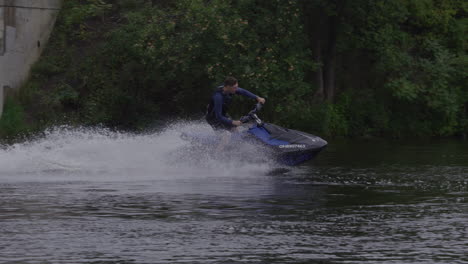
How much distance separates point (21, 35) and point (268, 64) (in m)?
8.05

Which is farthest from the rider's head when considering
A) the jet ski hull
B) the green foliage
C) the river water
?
the green foliage

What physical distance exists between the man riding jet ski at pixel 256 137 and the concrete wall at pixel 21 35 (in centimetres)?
1352

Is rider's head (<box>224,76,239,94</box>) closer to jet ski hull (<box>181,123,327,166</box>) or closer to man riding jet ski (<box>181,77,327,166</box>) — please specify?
man riding jet ski (<box>181,77,327,166</box>)

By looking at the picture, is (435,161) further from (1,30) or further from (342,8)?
(1,30)

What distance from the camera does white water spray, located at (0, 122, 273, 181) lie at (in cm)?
Answer: 1720

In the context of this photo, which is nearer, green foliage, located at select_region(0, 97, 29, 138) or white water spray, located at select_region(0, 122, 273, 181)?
white water spray, located at select_region(0, 122, 273, 181)

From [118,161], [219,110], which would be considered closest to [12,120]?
[118,161]

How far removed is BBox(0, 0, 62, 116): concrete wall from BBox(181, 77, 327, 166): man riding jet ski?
44.4 feet

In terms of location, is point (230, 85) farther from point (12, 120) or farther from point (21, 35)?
point (21, 35)

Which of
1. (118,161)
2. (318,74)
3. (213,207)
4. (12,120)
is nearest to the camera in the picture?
(213,207)

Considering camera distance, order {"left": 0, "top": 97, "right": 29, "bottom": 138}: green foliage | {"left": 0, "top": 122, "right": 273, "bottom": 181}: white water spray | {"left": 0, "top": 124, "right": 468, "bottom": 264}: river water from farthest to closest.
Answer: {"left": 0, "top": 97, "right": 29, "bottom": 138}: green foliage, {"left": 0, "top": 122, "right": 273, "bottom": 181}: white water spray, {"left": 0, "top": 124, "right": 468, "bottom": 264}: river water

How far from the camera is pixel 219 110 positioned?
17.0 metres

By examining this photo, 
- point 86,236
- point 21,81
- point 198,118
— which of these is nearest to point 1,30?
point 21,81

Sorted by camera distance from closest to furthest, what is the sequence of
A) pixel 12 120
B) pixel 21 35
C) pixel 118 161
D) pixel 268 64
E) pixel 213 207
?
pixel 213 207, pixel 118 161, pixel 268 64, pixel 12 120, pixel 21 35
